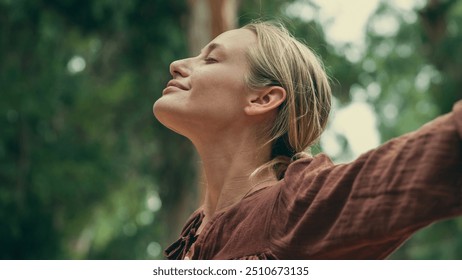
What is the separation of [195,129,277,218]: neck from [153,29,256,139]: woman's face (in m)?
0.05

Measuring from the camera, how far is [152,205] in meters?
18.5

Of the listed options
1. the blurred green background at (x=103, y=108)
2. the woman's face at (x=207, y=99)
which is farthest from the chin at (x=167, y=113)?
the blurred green background at (x=103, y=108)

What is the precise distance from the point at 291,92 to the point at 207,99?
20 centimetres

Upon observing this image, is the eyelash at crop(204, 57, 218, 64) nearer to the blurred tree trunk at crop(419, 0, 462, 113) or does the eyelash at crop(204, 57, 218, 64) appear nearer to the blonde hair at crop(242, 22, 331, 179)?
the blonde hair at crop(242, 22, 331, 179)

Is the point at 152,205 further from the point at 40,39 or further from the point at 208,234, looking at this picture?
the point at 208,234

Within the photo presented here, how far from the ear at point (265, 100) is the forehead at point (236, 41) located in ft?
0.50

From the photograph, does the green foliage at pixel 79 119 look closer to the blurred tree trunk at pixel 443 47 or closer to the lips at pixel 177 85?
the blurred tree trunk at pixel 443 47

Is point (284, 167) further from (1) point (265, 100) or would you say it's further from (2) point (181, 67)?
(2) point (181, 67)

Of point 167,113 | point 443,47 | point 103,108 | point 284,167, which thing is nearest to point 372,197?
point 284,167

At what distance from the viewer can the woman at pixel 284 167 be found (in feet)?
5.03

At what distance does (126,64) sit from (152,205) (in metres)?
5.25

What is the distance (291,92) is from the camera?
87.5 inches

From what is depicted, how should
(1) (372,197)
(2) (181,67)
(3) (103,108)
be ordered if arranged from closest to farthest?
1. (1) (372,197)
2. (2) (181,67)
3. (3) (103,108)
